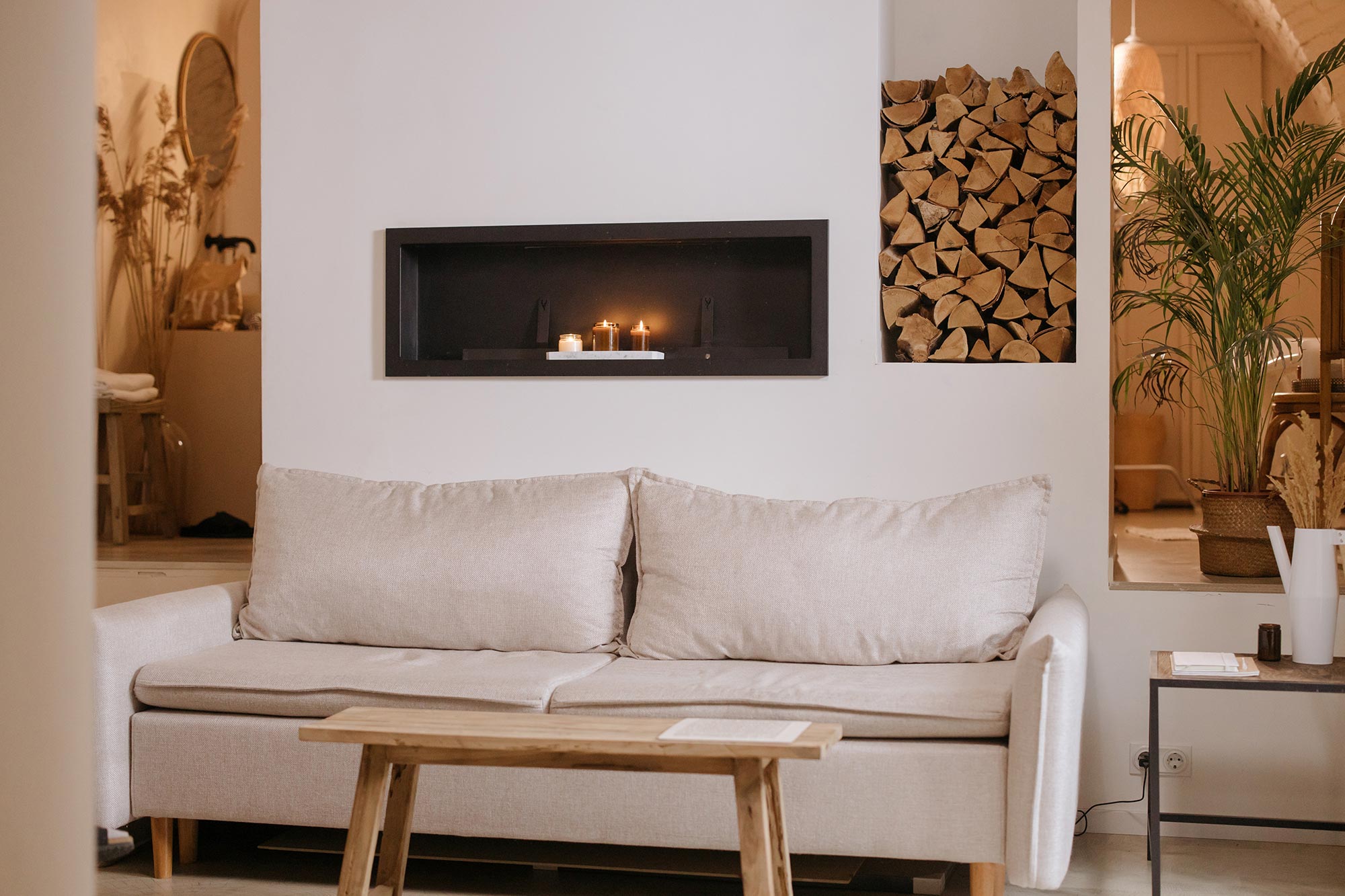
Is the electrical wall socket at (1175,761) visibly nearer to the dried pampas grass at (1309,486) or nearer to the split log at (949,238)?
the dried pampas grass at (1309,486)

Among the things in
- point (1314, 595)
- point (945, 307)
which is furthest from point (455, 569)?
point (1314, 595)

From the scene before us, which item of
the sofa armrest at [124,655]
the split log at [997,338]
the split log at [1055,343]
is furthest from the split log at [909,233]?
the sofa armrest at [124,655]

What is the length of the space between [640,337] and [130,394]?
272 cm

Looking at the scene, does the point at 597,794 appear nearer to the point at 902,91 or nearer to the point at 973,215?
the point at 973,215

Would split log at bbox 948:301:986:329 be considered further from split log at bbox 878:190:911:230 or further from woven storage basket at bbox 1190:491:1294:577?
woven storage basket at bbox 1190:491:1294:577

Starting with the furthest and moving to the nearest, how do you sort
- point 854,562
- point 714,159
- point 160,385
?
point 160,385, point 714,159, point 854,562

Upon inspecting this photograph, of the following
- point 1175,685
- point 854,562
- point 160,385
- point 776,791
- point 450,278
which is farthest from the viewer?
point 160,385

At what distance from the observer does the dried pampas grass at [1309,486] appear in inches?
112

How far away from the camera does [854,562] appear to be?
3004mm

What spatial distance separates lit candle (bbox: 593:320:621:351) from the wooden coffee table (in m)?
1.57

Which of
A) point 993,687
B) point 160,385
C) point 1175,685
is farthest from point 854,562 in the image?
point 160,385

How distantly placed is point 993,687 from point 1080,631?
8.8 inches

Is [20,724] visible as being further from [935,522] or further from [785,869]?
[935,522]

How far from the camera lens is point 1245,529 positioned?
330 centimetres
